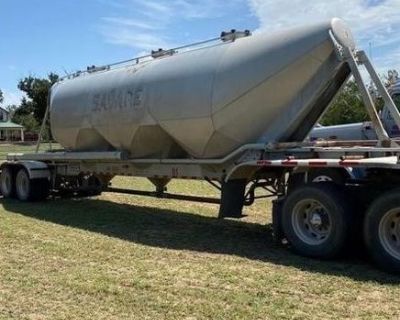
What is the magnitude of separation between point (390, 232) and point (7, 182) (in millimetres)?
10827

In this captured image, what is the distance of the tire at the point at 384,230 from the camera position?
709 centimetres

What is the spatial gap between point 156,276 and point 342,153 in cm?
297

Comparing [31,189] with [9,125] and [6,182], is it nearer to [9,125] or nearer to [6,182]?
[6,182]

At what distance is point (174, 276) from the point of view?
693 cm

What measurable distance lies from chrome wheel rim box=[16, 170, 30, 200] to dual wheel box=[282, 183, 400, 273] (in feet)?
26.9

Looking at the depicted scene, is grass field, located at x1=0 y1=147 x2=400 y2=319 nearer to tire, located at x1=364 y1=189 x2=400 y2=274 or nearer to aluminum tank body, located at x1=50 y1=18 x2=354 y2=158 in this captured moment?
tire, located at x1=364 y1=189 x2=400 y2=274

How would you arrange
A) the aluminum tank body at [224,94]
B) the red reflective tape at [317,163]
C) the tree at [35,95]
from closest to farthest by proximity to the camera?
the red reflective tape at [317,163] < the aluminum tank body at [224,94] < the tree at [35,95]

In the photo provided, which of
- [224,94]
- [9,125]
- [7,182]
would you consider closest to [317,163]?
[224,94]

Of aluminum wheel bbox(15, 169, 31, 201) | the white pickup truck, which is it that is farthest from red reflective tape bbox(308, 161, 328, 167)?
aluminum wheel bbox(15, 169, 31, 201)

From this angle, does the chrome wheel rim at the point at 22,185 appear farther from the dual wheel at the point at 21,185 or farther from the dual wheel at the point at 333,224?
the dual wheel at the point at 333,224

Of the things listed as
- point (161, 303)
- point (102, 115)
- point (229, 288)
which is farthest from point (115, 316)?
point (102, 115)

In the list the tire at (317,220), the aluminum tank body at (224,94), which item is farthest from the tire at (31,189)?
the tire at (317,220)

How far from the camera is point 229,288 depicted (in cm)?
639

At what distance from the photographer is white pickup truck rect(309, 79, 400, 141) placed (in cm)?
985
